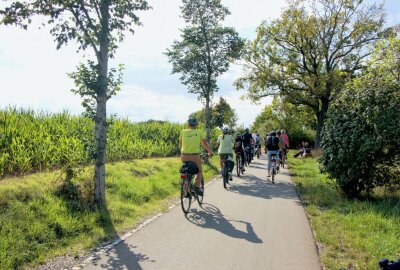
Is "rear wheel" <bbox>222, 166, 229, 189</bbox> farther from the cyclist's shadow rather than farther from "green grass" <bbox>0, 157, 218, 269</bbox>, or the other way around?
the cyclist's shadow

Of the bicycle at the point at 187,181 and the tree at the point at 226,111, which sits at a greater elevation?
the tree at the point at 226,111

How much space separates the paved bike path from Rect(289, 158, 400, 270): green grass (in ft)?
0.96

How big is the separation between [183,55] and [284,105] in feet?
63.8

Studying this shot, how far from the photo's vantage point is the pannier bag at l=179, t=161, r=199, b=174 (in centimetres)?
880

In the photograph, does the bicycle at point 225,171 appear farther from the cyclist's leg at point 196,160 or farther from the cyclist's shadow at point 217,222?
the cyclist's leg at point 196,160

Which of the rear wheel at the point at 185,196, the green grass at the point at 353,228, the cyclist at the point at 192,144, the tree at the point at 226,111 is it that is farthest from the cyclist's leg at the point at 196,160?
the tree at the point at 226,111

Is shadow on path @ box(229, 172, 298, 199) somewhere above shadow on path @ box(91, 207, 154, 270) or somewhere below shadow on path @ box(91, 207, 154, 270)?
above

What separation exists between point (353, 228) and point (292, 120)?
40.6 meters

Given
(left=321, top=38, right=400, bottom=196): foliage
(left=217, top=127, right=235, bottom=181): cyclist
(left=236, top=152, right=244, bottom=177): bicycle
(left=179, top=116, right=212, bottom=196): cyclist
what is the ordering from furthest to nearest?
(left=236, top=152, right=244, bottom=177): bicycle → (left=217, top=127, right=235, bottom=181): cyclist → (left=321, top=38, right=400, bottom=196): foliage → (left=179, top=116, right=212, bottom=196): cyclist

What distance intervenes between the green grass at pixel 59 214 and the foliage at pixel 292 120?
1137 inches

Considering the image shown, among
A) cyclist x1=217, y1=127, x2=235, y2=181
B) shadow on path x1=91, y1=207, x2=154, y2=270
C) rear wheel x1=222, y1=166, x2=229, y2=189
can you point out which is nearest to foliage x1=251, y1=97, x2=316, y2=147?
cyclist x1=217, y1=127, x2=235, y2=181

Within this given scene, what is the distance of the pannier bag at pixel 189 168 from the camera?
28.9 feet

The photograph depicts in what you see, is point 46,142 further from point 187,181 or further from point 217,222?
point 217,222

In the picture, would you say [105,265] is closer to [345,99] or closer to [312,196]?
[312,196]
